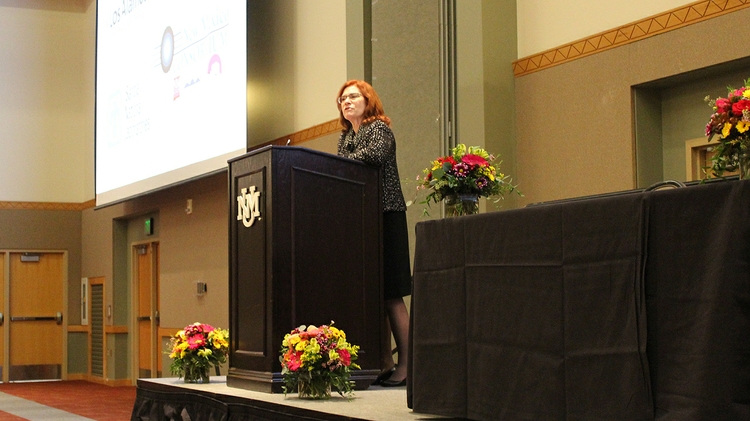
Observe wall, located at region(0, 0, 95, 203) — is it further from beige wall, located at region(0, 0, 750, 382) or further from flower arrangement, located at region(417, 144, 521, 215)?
flower arrangement, located at region(417, 144, 521, 215)

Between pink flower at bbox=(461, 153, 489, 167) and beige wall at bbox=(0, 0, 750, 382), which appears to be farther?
beige wall at bbox=(0, 0, 750, 382)

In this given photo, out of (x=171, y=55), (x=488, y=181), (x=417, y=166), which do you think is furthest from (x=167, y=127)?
(x=488, y=181)

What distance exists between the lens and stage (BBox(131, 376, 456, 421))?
3.16 meters

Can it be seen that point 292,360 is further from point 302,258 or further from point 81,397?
point 81,397

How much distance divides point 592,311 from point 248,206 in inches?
83.2

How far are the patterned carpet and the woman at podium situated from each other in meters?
4.76

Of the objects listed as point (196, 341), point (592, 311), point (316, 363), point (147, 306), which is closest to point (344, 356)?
point (316, 363)

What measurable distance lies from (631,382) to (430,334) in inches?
34.0

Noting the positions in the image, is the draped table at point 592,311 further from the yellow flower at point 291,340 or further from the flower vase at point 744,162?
the yellow flower at point 291,340

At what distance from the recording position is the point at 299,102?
7.97 meters

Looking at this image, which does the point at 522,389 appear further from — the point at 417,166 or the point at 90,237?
the point at 90,237

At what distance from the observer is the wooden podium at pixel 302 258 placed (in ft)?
12.8

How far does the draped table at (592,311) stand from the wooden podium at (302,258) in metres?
1.01

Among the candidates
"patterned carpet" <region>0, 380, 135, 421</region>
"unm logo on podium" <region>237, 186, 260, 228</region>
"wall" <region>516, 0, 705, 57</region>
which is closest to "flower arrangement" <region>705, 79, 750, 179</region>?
"unm logo on podium" <region>237, 186, 260, 228</region>
